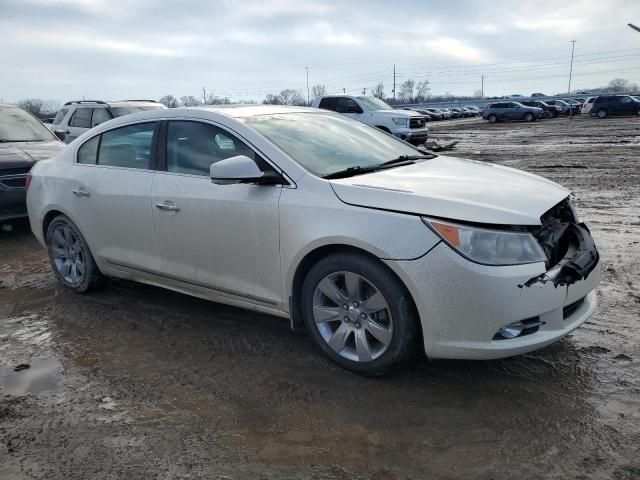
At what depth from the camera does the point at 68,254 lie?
524cm

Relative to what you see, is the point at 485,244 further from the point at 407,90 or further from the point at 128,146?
the point at 407,90

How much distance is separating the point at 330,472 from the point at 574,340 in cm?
213

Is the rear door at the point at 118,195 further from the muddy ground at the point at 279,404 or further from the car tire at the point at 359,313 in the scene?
the car tire at the point at 359,313

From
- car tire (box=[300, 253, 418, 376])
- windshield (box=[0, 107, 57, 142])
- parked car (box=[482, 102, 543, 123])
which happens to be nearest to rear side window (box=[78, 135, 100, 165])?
car tire (box=[300, 253, 418, 376])

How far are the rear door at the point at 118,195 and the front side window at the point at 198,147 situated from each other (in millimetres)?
221

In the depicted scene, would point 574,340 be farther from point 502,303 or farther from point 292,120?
point 292,120

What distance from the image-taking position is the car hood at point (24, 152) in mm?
7363

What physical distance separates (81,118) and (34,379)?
11033 mm

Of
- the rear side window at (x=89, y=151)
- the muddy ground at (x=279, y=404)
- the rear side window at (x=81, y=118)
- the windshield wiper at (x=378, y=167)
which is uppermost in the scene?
the rear side window at (x=81, y=118)

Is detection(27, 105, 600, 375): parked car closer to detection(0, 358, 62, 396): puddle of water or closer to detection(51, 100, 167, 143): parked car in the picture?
detection(0, 358, 62, 396): puddle of water

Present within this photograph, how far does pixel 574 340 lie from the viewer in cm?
379

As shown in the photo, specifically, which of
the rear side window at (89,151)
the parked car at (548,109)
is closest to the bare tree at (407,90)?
the parked car at (548,109)

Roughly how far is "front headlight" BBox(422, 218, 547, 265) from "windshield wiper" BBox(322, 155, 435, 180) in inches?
32.2

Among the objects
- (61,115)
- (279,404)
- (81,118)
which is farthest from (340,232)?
(61,115)
